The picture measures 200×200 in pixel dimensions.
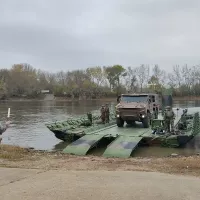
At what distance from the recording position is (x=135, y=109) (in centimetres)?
1908

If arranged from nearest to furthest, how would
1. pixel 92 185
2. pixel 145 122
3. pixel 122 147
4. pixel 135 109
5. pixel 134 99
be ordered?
pixel 92 185
pixel 122 147
pixel 135 109
pixel 145 122
pixel 134 99

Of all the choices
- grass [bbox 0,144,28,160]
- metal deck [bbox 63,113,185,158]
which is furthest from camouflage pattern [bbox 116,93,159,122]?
grass [bbox 0,144,28,160]

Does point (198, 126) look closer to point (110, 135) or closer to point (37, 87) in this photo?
point (110, 135)

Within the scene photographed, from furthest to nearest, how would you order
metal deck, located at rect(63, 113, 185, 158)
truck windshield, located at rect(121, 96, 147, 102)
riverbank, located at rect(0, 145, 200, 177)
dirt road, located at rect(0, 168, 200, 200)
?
1. truck windshield, located at rect(121, 96, 147, 102)
2. metal deck, located at rect(63, 113, 185, 158)
3. riverbank, located at rect(0, 145, 200, 177)
4. dirt road, located at rect(0, 168, 200, 200)

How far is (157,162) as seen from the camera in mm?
10508

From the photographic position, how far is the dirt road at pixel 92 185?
19.5ft

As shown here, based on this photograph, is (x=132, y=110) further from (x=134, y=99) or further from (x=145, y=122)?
(x=134, y=99)

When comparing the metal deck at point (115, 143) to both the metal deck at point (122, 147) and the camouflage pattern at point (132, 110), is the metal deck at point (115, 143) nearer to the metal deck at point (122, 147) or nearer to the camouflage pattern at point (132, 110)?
the metal deck at point (122, 147)

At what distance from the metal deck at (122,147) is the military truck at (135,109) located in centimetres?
349

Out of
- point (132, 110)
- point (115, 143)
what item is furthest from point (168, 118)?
point (115, 143)

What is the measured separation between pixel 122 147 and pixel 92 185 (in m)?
7.60

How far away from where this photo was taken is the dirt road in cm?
593

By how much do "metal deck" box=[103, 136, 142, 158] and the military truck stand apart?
137 inches

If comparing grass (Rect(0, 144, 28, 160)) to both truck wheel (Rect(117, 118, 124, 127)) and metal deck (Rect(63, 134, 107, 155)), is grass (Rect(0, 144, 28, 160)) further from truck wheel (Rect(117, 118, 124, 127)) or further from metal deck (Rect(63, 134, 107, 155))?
truck wheel (Rect(117, 118, 124, 127))
